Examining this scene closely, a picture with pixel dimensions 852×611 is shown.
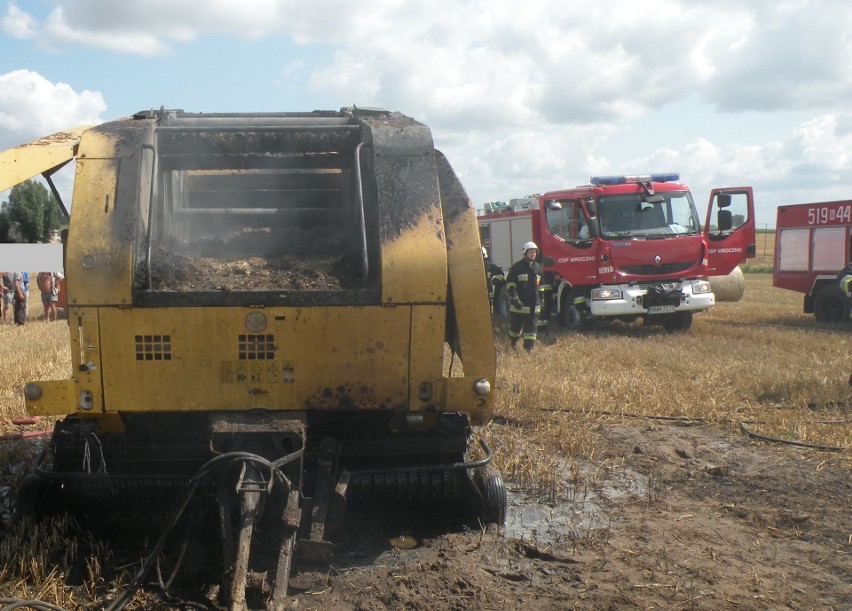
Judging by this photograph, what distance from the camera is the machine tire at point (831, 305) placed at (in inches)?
713

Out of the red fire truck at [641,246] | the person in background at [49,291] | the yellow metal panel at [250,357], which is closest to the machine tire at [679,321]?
the red fire truck at [641,246]

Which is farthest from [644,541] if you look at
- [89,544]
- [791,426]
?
[791,426]

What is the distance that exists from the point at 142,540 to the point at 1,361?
7.73m

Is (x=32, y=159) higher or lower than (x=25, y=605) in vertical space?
higher

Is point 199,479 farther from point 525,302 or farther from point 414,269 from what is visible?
point 525,302

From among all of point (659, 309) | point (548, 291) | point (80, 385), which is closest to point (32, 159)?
point (80, 385)

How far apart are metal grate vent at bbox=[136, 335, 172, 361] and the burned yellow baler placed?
1cm

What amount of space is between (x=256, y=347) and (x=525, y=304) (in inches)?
339

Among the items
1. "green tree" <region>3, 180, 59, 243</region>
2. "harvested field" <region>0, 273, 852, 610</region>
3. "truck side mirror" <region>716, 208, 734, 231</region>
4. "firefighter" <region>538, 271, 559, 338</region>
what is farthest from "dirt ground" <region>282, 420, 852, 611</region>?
"green tree" <region>3, 180, 59, 243</region>

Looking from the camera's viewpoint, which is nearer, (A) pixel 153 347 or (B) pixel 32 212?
(A) pixel 153 347

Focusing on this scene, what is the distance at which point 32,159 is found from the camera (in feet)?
18.1

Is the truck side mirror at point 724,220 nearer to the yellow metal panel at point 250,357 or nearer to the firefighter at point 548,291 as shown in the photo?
the firefighter at point 548,291

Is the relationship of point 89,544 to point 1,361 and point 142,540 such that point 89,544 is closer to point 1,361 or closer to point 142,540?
point 142,540

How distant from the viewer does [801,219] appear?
19.5 meters
